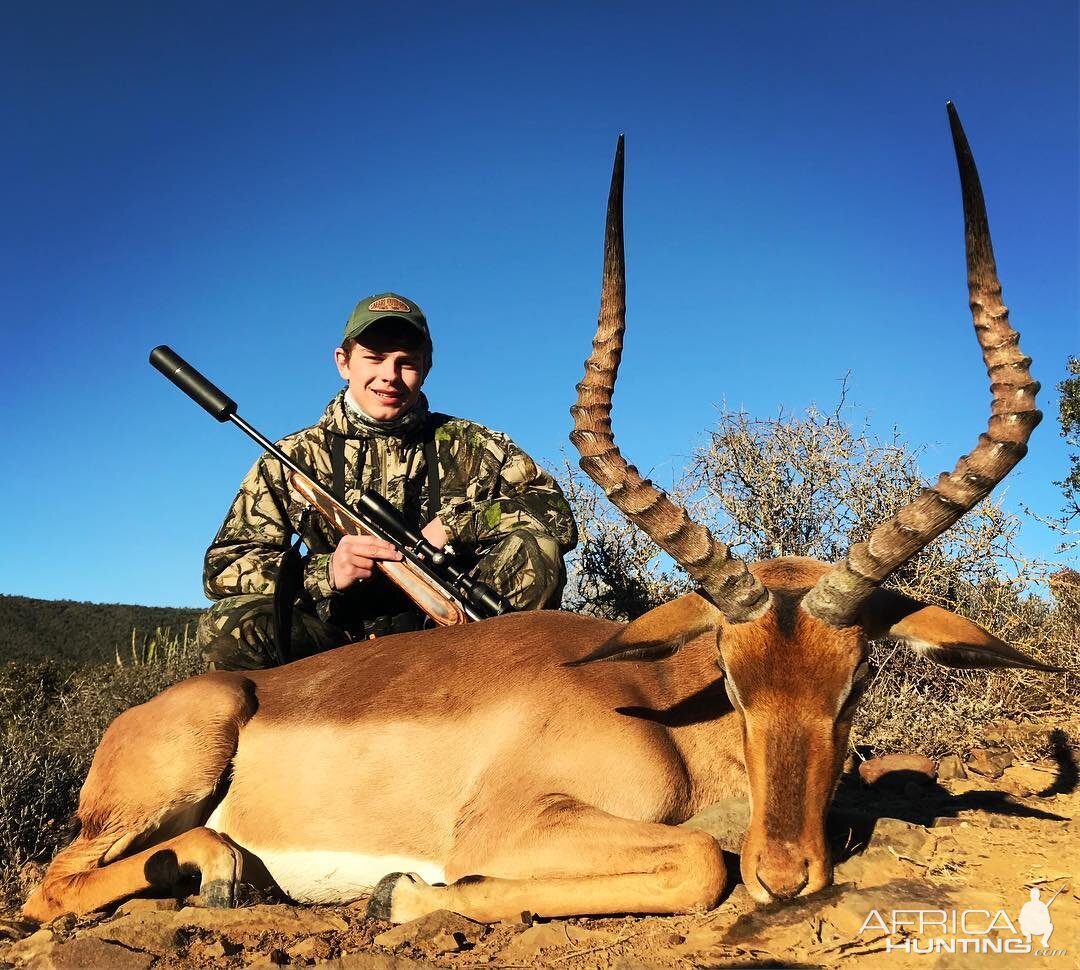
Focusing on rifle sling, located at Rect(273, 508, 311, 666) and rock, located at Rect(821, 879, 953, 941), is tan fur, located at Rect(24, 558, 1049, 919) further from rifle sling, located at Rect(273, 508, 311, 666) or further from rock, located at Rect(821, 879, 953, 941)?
rifle sling, located at Rect(273, 508, 311, 666)

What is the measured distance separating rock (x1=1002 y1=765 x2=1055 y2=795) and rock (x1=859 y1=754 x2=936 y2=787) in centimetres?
45

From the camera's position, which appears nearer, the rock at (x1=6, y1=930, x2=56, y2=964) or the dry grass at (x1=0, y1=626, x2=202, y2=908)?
the rock at (x1=6, y1=930, x2=56, y2=964)

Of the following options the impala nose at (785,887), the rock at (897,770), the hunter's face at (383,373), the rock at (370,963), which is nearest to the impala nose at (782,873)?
the impala nose at (785,887)

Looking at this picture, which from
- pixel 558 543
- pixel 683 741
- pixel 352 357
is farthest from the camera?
pixel 352 357

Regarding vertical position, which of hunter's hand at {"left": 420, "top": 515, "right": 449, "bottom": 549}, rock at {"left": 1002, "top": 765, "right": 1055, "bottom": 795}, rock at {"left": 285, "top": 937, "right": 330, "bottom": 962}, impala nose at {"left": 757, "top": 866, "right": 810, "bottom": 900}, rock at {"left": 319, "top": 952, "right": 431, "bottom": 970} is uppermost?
hunter's hand at {"left": 420, "top": 515, "right": 449, "bottom": 549}

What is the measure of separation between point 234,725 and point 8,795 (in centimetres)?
211

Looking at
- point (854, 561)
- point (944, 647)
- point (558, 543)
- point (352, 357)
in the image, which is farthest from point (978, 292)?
point (352, 357)

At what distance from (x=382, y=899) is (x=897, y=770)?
3.38 metres

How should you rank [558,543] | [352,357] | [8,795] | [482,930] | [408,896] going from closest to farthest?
[482,930], [408,896], [8,795], [558,543], [352,357]

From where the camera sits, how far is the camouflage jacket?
22.3ft

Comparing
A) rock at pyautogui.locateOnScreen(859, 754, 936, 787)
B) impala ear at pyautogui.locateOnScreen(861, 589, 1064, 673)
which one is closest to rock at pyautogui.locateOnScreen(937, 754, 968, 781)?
rock at pyautogui.locateOnScreen(859, 754, 936, 787)

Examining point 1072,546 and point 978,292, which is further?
point 1072,546

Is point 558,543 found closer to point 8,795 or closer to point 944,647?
point 944,647

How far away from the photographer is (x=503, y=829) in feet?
12.8
